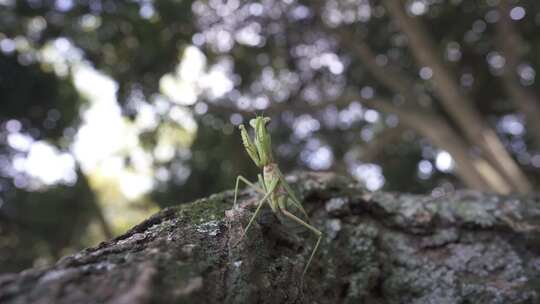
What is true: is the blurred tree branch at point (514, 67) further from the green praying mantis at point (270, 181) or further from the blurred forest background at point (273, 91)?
the green praying mantis at point (270, 181)

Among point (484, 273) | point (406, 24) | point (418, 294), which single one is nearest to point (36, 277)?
point (418, 294)

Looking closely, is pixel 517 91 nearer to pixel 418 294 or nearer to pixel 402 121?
pixel 402 121

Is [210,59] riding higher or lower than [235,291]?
higher

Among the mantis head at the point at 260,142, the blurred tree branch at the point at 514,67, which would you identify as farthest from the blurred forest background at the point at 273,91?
the mantis head at the point at 260,142

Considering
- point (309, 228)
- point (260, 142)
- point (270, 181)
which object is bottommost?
point (309, 228)

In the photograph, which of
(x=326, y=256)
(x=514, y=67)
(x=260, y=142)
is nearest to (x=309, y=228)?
(x=326, y=256)

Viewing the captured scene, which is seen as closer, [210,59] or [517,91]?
[517,91]

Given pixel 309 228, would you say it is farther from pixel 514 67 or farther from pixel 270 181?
pixel 514 67

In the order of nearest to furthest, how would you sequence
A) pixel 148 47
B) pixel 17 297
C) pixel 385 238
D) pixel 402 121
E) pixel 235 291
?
1. pixel 17 297
2. pixel 235 291
3. pixel 385 238
4. pixel 148 47
5. pixel 402 121
